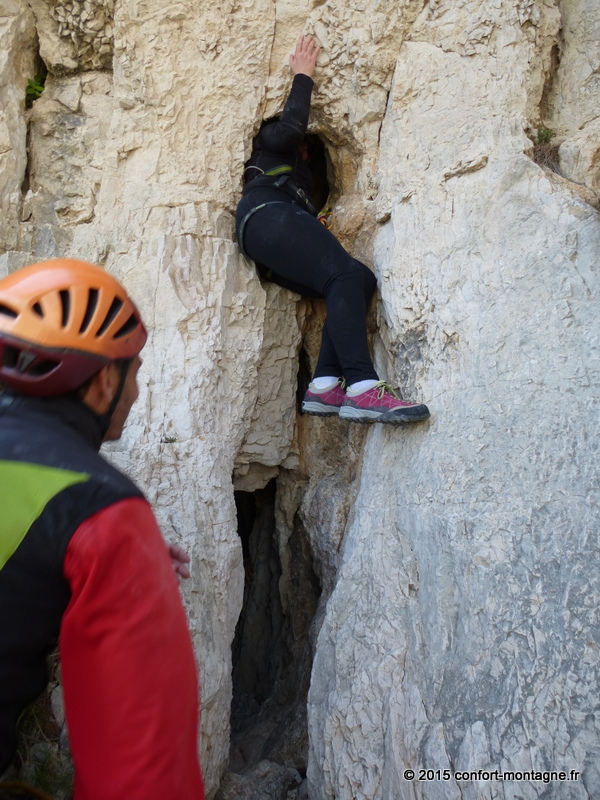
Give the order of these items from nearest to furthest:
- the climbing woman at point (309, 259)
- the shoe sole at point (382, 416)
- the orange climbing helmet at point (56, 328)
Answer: the orange climbing helmet at point (56, 328)
the shoe sole at point (382, 416)
the climbing woman at point (309, 259)

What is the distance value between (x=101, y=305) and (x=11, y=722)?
88cm

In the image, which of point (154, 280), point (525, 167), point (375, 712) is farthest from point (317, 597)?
point (525, 167)

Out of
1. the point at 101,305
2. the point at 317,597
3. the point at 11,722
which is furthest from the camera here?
Answer: the point at 317,597

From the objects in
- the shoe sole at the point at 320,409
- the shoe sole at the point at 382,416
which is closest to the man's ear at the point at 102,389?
the shoe sole at the point at 382,416

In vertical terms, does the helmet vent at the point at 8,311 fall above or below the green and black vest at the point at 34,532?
above

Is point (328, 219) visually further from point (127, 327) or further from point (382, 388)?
point (127, 327)

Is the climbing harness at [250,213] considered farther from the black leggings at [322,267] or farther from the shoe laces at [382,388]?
the shoe laces at [382,388]

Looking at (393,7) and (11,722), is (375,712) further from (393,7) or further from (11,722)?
(393,7)

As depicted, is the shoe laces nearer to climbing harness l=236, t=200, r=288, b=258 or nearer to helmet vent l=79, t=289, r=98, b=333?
climbing harness l=236, t=200, r=288, b=258

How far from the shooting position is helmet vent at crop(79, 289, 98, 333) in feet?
4.47

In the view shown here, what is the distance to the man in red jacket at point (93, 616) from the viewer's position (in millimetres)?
1080

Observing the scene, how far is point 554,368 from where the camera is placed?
7.89 ft

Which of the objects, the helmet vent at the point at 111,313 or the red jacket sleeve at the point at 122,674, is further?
the helmet vent at the point at 111,313

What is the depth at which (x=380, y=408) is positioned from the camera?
278cm
